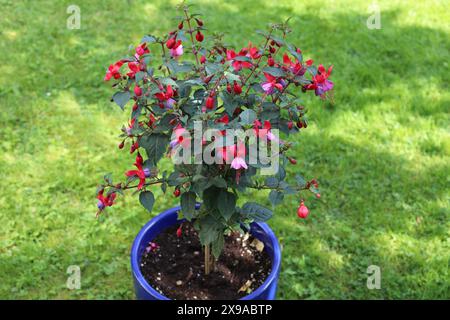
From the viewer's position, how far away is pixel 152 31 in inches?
177

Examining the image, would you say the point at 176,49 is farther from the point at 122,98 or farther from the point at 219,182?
the point at 219,182

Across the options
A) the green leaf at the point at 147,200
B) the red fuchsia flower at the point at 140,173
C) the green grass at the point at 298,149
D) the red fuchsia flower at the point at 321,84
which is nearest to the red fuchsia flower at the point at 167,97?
the red fuchsia flower at the point at 140,173

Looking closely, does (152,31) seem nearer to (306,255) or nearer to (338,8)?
(338,8)

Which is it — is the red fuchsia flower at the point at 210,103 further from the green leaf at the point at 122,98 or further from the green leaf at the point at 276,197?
the green leaf at the point at 276,197

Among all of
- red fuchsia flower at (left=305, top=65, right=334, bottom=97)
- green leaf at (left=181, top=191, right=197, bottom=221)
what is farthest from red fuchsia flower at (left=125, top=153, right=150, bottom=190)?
red fuchsia flower at (left=305, top=65, right=334, bottom=97)

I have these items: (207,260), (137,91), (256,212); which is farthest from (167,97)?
(207,260)

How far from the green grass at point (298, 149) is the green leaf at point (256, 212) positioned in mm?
805

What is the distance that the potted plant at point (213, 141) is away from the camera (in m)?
1.73

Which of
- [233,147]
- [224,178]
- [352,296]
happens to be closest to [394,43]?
[352,296]

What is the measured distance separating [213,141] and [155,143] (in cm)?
32

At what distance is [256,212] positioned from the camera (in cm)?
217

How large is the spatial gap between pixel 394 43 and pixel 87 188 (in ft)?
8.46

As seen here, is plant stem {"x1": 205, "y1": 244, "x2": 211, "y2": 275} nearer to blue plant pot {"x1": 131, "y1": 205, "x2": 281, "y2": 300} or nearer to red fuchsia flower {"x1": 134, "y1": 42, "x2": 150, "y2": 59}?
blue plant pot {"x1": 131, "y1": 205, "x2": 281, "y2": 300}

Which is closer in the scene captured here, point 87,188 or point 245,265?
point 245,265
